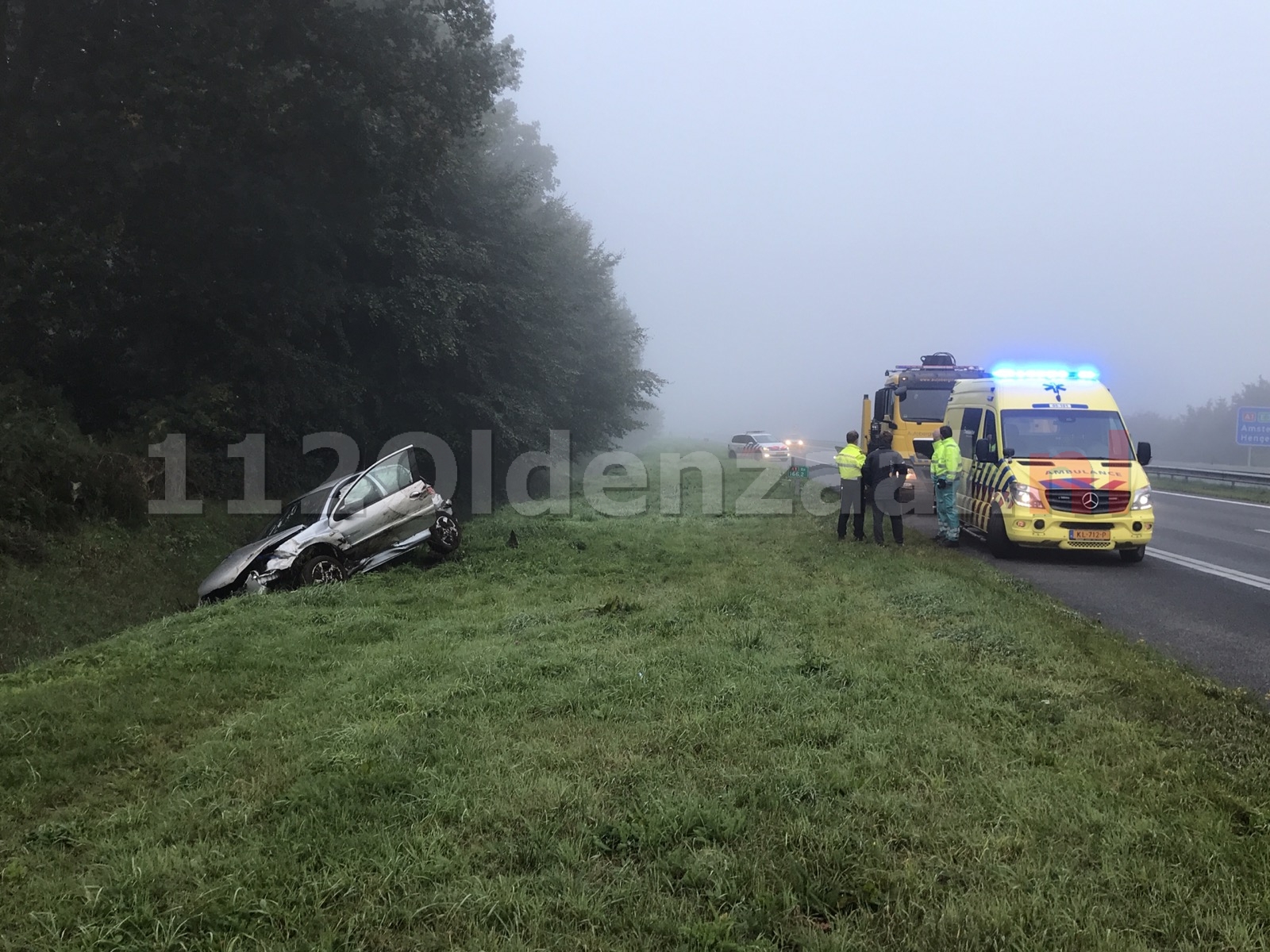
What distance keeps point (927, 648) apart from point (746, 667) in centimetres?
161

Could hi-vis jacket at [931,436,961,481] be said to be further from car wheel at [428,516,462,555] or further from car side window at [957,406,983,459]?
car wheel at [428,516,462,555]

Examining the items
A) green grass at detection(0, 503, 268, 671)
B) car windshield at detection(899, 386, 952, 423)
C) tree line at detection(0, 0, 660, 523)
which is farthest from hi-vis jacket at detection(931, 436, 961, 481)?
green grass at detection(0, 503, 268, 671)

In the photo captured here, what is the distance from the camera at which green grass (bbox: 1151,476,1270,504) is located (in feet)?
62.2

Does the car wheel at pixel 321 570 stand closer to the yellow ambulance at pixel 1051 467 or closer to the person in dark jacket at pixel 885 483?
the person in dark jacket at pixel 885 483

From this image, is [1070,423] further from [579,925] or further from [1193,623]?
[579,925]

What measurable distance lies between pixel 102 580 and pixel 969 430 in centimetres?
1310

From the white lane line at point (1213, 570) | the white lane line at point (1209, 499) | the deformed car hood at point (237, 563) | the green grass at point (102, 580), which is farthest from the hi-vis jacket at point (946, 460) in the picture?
the green grass at point (102, 580)

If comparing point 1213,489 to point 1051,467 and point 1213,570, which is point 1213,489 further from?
point 1051,467

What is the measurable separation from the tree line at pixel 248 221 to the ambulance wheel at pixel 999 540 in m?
11.7

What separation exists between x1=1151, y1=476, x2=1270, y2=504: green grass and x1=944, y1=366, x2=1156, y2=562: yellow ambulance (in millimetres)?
10325

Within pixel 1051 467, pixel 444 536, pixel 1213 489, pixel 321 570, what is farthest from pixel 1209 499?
pixel 321 570

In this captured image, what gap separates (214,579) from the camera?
10.0 meters

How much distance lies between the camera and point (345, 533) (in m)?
10.9

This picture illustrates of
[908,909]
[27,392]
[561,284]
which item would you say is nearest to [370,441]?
[27,392]
